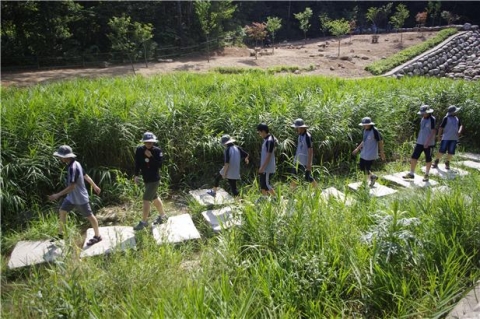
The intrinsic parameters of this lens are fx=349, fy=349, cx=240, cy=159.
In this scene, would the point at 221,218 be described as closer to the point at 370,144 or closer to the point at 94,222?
the point at 94,222

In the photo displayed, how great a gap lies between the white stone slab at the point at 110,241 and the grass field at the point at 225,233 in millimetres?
189

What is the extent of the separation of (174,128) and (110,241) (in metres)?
2.76

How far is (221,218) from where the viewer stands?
5.00 m

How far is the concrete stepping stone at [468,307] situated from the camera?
2.66 meters

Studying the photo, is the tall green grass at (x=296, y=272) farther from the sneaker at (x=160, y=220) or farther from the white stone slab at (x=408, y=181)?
the white stone slab at (x=408, y=181)

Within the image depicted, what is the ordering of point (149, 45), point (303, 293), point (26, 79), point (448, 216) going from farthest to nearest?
point (149, 45), point (26, 79), point (448, 216), point (303, 293)

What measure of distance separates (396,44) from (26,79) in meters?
25.7

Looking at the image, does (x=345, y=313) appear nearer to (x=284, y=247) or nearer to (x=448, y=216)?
(x=284, y=247)

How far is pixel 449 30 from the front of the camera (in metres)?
28.5

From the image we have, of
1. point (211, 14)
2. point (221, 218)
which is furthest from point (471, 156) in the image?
point (211, 14)

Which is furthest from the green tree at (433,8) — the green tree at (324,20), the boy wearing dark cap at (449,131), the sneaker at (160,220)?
the sneaker at (160,220)

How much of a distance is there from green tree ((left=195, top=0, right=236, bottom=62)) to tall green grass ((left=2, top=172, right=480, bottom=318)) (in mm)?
20903

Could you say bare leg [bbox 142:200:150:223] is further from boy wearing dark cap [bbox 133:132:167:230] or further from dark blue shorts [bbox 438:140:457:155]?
dark blue shorts [bbox 438:140:457:155]

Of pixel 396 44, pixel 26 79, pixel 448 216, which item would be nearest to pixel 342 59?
pixel 396 44
